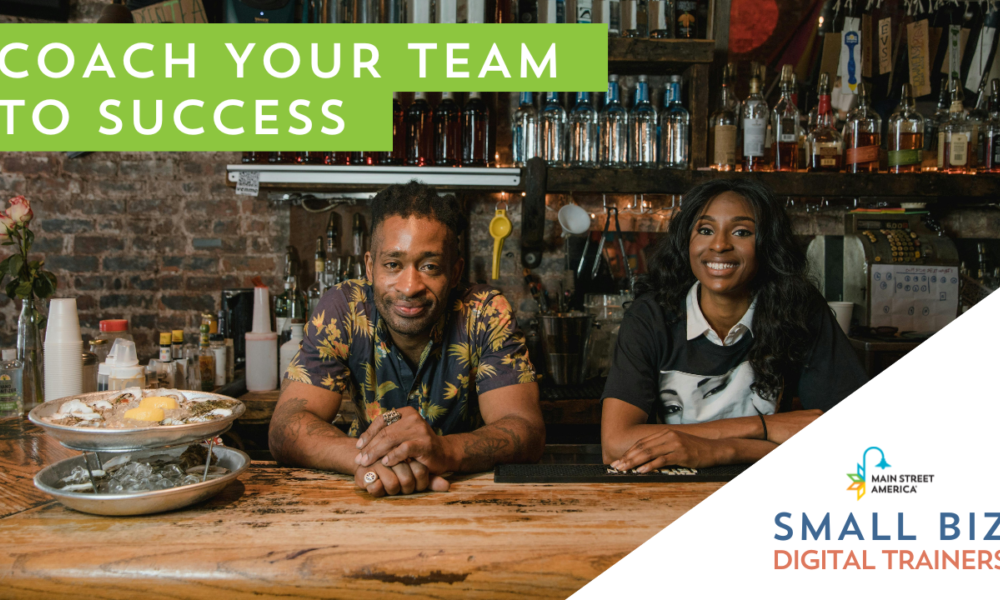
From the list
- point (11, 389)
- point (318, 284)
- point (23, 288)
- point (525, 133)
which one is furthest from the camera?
point (318, 284)

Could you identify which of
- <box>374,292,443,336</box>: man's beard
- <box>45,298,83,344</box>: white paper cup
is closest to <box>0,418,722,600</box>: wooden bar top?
<box>374,292,443,336</box>: man's beard

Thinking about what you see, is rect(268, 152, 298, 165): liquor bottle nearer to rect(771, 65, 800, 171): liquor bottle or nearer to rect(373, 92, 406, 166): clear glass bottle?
rect(373, 92, 406, 166): clear glass bottle

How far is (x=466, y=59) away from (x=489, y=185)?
47 centimetres

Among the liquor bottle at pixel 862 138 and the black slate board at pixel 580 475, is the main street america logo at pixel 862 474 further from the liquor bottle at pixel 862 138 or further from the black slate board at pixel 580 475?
the liquor bottle at pixel 862 138

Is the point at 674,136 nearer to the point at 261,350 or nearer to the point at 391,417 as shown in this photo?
the point at 261,350

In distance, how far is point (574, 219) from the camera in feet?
9.55

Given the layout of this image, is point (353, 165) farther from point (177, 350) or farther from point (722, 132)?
point (722, 132)

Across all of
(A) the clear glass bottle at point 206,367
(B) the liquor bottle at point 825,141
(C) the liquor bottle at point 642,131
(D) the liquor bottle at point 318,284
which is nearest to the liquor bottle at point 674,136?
(C) the liquor bottle at point 642,131

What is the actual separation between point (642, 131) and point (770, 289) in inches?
48.7

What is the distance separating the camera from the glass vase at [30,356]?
185 centimetres

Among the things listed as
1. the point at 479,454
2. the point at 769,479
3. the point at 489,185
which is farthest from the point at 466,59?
the point at 769,479

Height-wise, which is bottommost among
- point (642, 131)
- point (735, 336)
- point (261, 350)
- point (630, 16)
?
point (261, 350)

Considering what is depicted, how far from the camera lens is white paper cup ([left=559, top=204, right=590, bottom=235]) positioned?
9.50 feet

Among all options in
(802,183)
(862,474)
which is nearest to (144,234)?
(802,183)
